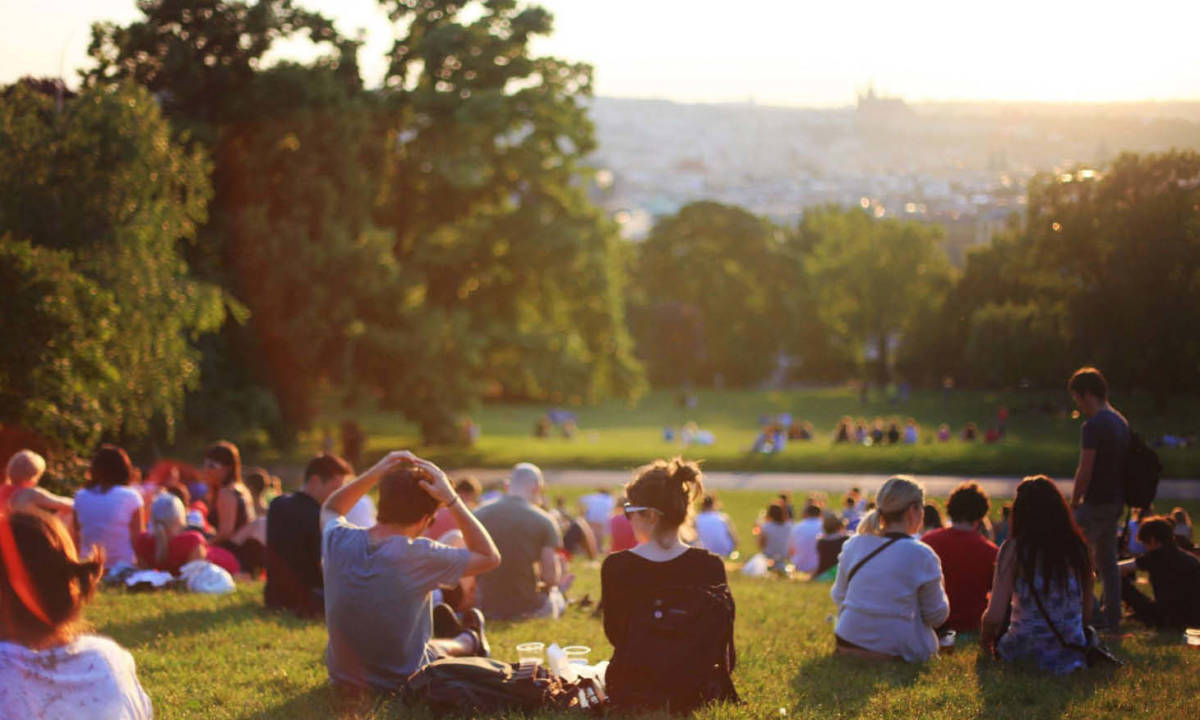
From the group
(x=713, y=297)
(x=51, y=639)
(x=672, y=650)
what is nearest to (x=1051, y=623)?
(x=672, y=650)

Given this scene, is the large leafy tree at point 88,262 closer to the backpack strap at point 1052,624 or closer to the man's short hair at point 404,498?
the man's short hair at point 404,498

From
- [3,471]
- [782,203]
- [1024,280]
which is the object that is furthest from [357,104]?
[782,203]

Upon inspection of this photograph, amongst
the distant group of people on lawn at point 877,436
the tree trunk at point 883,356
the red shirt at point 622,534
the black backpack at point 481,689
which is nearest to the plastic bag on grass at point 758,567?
the red shirt at point 622,534

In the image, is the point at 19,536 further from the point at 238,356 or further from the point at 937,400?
the point at 937,400

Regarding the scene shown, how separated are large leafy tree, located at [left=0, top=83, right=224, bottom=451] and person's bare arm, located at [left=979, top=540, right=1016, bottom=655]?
11989 mm

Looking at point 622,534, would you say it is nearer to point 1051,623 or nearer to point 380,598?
point 1051,623

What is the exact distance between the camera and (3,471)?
14352 mm

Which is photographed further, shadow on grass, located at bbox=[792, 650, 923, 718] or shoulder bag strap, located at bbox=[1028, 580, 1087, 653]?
shoulder bag strap, located at bbox=[1028, 580, 1087, 653]

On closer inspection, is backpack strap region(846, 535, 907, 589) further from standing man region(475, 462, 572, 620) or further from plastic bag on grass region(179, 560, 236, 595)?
plastic bag on grass region(179, 560, 236, 595)

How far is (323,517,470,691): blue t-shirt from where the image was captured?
5980 mm

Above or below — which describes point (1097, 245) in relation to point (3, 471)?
above

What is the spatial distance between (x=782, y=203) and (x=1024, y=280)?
69.9 metres

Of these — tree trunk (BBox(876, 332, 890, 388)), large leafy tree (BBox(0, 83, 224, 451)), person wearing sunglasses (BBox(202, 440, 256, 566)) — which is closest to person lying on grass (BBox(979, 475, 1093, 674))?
person wearing sunglasses (BBox(202, 440, 256, 566))

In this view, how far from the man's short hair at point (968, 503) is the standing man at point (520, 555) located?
3.22 m
